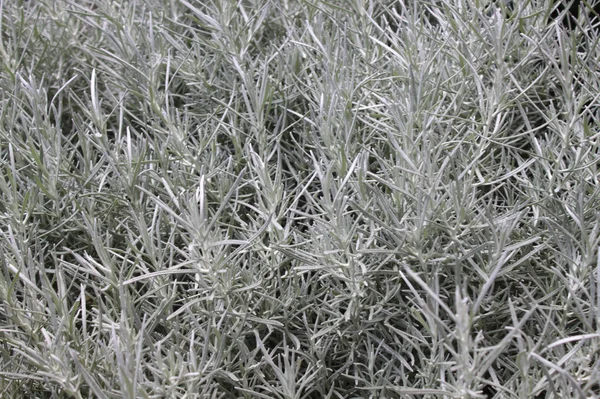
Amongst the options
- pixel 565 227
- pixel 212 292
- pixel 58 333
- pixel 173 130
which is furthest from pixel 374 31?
pixel 58 333

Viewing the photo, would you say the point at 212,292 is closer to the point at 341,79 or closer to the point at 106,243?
the point at 106,243

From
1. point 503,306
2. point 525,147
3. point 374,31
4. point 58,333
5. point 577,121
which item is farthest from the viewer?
point 374,31

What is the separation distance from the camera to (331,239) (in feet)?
3.71

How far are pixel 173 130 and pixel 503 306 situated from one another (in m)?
0.75

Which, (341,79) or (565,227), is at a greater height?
(341,79)

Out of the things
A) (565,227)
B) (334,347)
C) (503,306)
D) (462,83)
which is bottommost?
(334,347)

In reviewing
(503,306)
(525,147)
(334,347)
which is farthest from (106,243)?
(525,147)

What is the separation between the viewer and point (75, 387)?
102 centimetres

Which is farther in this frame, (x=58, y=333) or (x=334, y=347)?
(x=334, y=347)

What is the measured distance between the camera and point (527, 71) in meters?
1.46

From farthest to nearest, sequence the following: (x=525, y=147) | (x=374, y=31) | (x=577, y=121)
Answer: (x=374, y=31), (x=525, y=147), (x=577, y=121)

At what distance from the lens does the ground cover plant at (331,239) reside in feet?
3.37

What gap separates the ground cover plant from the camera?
40.4 inches

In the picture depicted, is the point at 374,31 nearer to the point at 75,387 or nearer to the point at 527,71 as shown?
the point at 527,71
